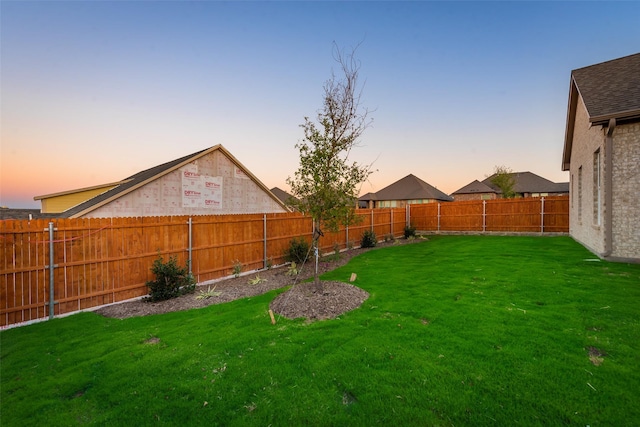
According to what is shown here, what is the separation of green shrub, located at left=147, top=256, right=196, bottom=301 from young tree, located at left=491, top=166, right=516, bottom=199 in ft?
136

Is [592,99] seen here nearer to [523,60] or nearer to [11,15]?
[523,60]

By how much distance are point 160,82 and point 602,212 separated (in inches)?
653

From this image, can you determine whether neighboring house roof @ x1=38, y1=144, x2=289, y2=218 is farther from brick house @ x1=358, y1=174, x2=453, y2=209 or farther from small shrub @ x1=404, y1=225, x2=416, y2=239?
brick house @ x1=358, y1=174, x2=453, y2=209

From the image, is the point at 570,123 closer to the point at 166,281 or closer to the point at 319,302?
the point at 319,302

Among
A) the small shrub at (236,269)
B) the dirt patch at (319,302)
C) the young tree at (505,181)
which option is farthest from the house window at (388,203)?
the dirt patch at (319,302)

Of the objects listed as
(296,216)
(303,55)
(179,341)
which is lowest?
(179,341)

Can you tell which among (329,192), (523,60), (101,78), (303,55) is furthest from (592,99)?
(101,78)

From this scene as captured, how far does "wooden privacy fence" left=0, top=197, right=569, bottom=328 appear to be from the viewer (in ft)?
17.6

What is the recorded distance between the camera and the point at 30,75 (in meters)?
7.88

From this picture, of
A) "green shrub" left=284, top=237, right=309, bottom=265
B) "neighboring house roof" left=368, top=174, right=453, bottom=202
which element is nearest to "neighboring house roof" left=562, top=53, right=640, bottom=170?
"green shrub" left=284, top=237, right=309, bottom=265

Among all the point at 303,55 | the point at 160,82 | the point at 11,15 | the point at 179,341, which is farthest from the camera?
the point at 303,55

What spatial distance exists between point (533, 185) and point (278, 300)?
168ft

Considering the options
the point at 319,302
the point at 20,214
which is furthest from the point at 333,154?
the point at 20,214

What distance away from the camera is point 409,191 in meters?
40.2
